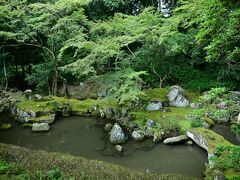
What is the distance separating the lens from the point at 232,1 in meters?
6.15

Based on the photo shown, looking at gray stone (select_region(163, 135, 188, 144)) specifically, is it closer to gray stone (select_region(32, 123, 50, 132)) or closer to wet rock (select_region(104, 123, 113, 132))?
wet rock (select_region(104, 123, 113, 132))

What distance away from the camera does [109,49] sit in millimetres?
16875

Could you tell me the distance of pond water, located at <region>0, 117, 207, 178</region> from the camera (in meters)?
12.4

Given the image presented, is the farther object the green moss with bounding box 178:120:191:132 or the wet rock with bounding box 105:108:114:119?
the wet rock with bounding box 105:108:114:119

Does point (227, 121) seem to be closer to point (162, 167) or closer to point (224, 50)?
point (162, 167)


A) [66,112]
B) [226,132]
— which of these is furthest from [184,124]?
[66,112]

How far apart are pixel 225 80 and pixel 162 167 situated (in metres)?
12.2

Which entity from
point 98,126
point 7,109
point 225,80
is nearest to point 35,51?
point 7,109

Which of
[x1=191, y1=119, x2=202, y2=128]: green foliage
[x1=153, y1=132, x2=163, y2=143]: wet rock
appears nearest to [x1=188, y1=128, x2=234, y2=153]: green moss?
[x1=191, y1=119, x2=202, y2=128]: green foliage

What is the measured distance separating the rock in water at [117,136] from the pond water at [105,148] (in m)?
0.29

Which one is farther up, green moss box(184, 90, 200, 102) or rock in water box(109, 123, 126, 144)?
green moss box(184, 90, 200, 102)

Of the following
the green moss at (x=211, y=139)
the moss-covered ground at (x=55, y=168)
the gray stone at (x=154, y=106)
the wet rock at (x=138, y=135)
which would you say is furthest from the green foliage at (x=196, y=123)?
the moss-covered ground at (x=55, y=168)

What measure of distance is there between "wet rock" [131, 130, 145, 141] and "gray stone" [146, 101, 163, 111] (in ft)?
9.84

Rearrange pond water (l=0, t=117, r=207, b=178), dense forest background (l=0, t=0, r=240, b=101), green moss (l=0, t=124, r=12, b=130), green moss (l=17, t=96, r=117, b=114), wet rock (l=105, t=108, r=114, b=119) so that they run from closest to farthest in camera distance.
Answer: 1. pond water (l=0, t=117, r=207, b=178)
2. green moss (l=0, t=124, r=12, b=130)
3. dense forest background (l=0, t=0, r=240, b=101)
4. wet rock (l=105, t=108, r=114, b=119)
5. green moss (l=17, t=96, r=117, b=114)
